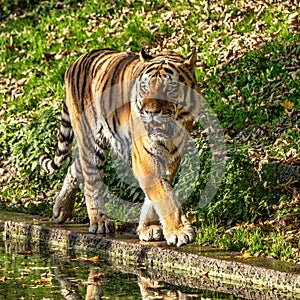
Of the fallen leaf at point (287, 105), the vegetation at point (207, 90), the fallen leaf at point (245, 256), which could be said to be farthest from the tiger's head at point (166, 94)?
the fallen leaf at point (287, 105)

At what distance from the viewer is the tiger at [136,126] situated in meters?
7.26

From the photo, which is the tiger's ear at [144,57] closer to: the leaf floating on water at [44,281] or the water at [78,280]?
the water at [78,280]

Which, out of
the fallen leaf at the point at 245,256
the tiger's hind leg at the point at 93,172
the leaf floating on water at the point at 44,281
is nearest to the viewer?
the leaf floating on water at the point at 44,281

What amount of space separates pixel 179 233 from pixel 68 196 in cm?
194

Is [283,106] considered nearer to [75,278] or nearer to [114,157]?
[114,157]

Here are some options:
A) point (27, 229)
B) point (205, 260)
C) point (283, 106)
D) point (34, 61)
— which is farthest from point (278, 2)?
point (205, 260)

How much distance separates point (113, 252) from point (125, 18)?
7.48 meters

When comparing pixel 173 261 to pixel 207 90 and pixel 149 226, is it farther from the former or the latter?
pixel 207 90

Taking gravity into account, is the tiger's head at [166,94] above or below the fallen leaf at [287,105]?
below

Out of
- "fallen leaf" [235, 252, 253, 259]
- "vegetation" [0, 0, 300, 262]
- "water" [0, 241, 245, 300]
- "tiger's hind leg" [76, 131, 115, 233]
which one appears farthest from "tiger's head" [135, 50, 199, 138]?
"fallen leaf" [235, 252, 253, 259]

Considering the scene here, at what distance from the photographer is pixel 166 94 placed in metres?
7.35

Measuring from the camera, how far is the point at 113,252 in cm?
732

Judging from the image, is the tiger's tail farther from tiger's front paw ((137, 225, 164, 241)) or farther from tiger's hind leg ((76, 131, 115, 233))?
tiger's front paw ((137, 225, 164, 241))

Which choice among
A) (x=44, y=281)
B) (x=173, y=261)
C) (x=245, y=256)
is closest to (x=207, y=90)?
(x=173, y=261)
